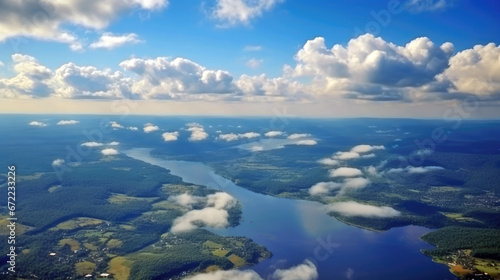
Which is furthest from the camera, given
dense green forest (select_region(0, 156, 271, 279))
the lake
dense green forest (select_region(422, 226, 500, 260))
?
dense green forest (select_region(422, 226, 500, 260))

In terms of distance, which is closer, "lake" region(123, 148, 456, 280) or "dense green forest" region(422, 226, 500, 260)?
"lake" region(123, 148, 456, 280)

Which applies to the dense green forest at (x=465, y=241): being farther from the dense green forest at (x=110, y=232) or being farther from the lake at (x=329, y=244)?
the dense green forest at (x=110, y=232)

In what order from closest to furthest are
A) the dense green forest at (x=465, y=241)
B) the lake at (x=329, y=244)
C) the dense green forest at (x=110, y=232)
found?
1. the dense green forest at (x=110, y=232)
2. the lake at (x=329, y=244)
3. the dense green forest at (x=465, y=241)

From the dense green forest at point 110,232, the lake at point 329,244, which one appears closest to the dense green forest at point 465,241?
the lake at point 329,244

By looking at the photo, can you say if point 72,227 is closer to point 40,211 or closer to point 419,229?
point 40,211

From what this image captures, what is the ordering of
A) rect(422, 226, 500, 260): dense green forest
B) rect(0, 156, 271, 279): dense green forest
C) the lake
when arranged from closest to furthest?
rect(0, 156, 271, 279): dense green forest → the lake → rect(422, 226, 500, 260): dense green forest

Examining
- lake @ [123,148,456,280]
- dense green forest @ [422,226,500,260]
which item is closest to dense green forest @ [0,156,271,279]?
lake @ [123,148,456,280]

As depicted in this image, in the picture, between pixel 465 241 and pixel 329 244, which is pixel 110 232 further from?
pixel 465 241

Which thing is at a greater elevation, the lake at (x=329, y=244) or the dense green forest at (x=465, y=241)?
the dense green forest at (x=465, y=241)

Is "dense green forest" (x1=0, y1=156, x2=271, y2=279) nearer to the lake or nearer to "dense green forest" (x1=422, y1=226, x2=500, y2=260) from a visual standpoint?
the lake
